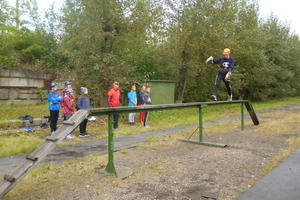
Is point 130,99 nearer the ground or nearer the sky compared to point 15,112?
nearer the sky

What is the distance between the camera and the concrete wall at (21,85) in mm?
13422

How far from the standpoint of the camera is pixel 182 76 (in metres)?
18.2

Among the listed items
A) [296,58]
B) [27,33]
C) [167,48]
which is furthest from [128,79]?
[296,58]

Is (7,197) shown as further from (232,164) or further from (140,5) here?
(140,5)

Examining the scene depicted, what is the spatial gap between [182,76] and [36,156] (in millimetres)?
14825

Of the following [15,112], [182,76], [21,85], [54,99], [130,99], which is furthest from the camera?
[182,76]

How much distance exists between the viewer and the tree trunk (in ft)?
57.8

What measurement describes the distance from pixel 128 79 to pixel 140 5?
3.23 metres

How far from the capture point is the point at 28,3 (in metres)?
21.2

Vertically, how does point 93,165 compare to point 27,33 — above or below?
below

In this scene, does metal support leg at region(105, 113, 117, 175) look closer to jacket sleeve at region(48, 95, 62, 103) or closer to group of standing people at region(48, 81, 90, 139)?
group of standing people at region(48, 81, 90, 139)

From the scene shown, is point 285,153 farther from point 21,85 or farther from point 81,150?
point 21,85

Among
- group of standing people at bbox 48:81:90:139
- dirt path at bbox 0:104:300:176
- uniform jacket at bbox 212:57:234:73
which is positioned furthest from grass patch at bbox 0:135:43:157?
uniform jacket at bbox 212:57:234:73

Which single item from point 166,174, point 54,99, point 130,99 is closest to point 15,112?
point 54,99
